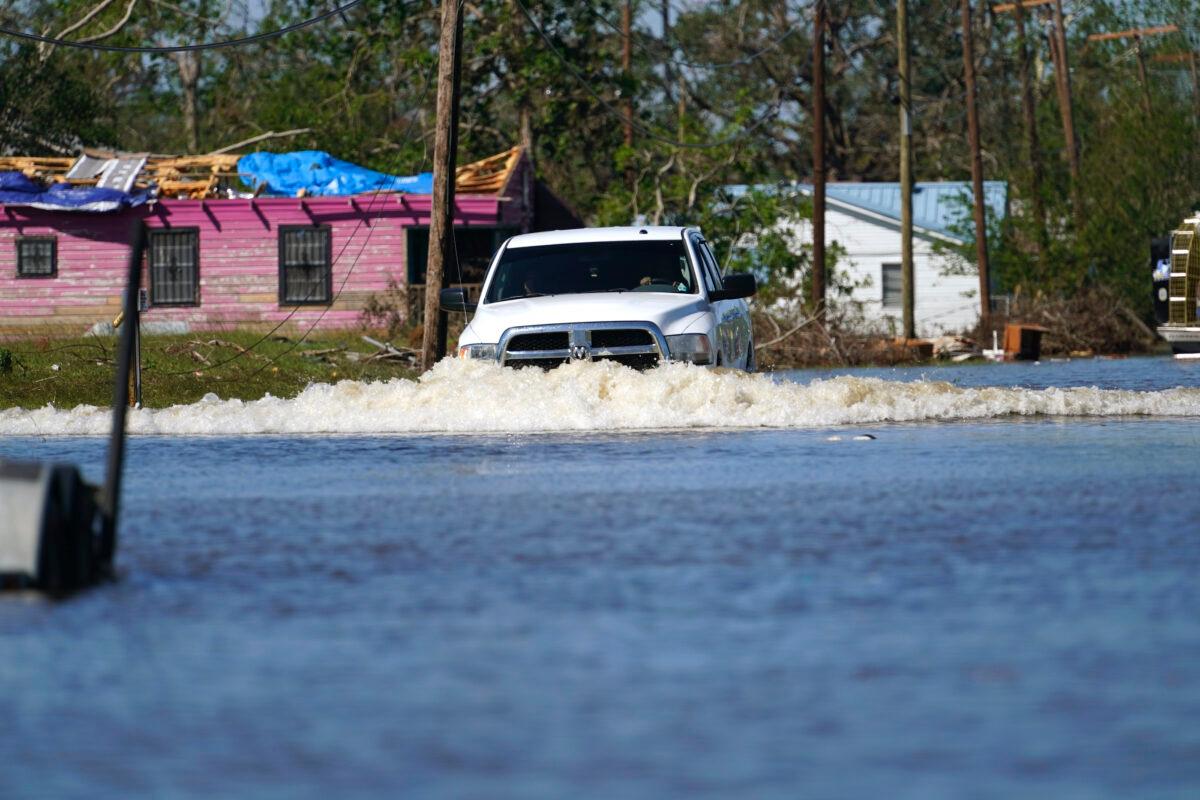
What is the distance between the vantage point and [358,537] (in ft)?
32.7

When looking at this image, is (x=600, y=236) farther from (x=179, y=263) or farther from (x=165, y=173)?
(x=165, y=173)

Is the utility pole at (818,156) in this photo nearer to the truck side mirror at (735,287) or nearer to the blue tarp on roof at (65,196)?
the blue tarp on roof at (65,196)

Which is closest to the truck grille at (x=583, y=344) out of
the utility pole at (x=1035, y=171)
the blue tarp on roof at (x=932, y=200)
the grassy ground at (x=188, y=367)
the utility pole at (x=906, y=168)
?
the grassy ground at (x=188, y=367)

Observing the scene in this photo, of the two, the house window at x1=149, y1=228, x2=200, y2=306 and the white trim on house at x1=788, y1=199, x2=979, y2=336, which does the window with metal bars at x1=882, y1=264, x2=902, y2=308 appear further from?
the house window at x1=149, y1=228, x2=200, y2=306

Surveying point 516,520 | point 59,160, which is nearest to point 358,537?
point 516,520

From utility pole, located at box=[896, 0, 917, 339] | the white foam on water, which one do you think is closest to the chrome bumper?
the white foam on water

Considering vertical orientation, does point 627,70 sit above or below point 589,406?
above

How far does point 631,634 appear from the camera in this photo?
700cm

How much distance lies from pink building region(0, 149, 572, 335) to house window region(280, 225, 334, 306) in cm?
2

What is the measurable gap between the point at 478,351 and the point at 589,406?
1115 mm

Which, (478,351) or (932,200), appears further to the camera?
(932,200)

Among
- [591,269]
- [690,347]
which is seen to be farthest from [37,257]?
[690,347]

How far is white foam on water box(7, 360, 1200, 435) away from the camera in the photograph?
18.0 metres

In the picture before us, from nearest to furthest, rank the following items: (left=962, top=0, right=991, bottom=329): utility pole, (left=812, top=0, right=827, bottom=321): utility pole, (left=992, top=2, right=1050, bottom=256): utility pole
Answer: (left=812, top=0, right=827, bottom=321): utility pole, (left=962, top=0, right=991, bottom=329): utility pole, (left=992, top=2, right=1050, bottom=256): utility pole
